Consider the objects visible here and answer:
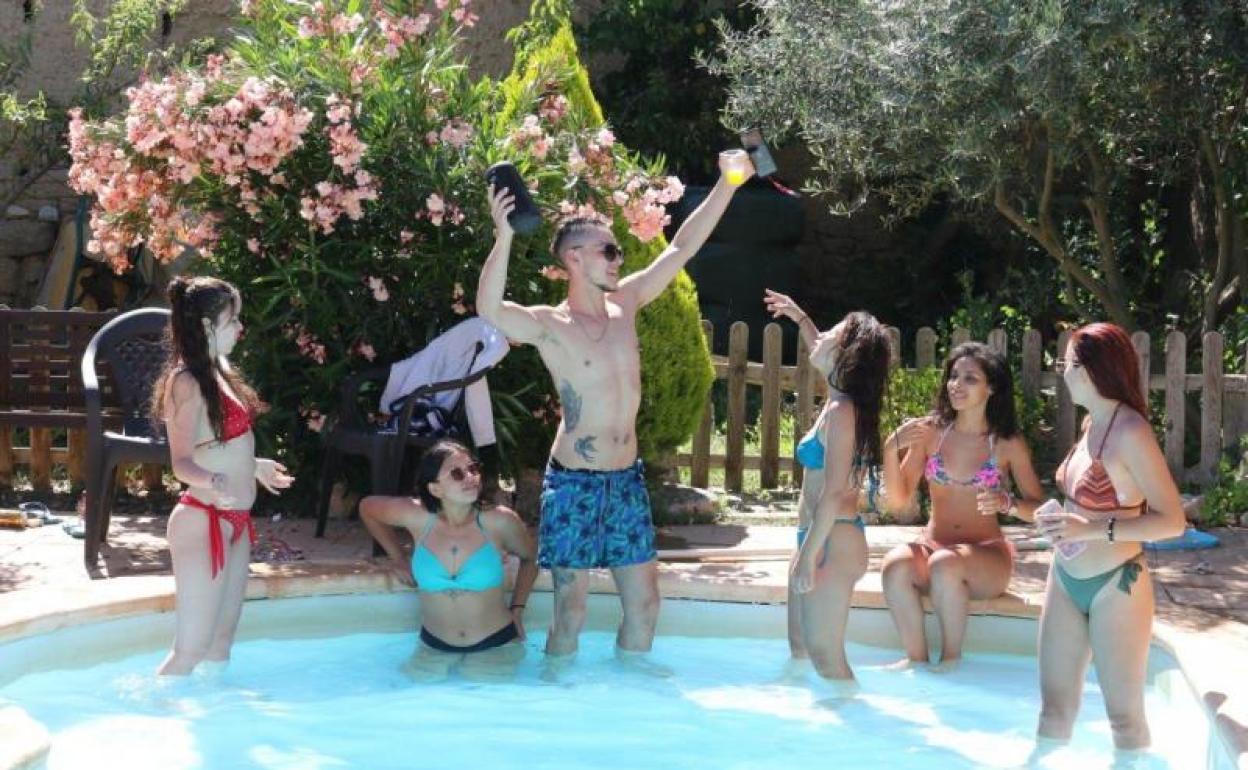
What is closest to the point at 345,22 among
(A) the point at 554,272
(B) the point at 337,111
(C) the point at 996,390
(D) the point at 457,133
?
(B) the point at 337,111

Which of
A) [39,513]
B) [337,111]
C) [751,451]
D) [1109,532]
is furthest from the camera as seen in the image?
[751,451]

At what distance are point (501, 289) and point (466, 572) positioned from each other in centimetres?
110

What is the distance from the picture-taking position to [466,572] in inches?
243

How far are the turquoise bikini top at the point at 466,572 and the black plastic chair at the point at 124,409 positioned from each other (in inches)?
56.0

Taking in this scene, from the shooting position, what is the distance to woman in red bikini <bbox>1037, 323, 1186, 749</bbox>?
4.63 m

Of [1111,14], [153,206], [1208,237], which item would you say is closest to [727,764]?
[153,206]

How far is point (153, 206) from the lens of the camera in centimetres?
787

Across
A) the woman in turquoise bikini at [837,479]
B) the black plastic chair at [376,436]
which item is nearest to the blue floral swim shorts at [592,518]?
the woman in turquoise bikini at [837,479]

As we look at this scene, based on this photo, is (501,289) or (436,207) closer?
(501,289)

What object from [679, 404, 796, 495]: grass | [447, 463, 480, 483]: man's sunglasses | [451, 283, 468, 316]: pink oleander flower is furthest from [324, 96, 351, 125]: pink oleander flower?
[679, 404, 796, 495]: grass

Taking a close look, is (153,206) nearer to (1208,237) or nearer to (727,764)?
(727,764)

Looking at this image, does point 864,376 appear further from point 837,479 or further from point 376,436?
point 376,436

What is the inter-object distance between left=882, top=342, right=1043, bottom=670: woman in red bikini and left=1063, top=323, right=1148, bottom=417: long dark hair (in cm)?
127

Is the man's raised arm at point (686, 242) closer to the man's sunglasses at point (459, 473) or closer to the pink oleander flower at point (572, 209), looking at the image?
the man's sunglasses at point (459, 473)
